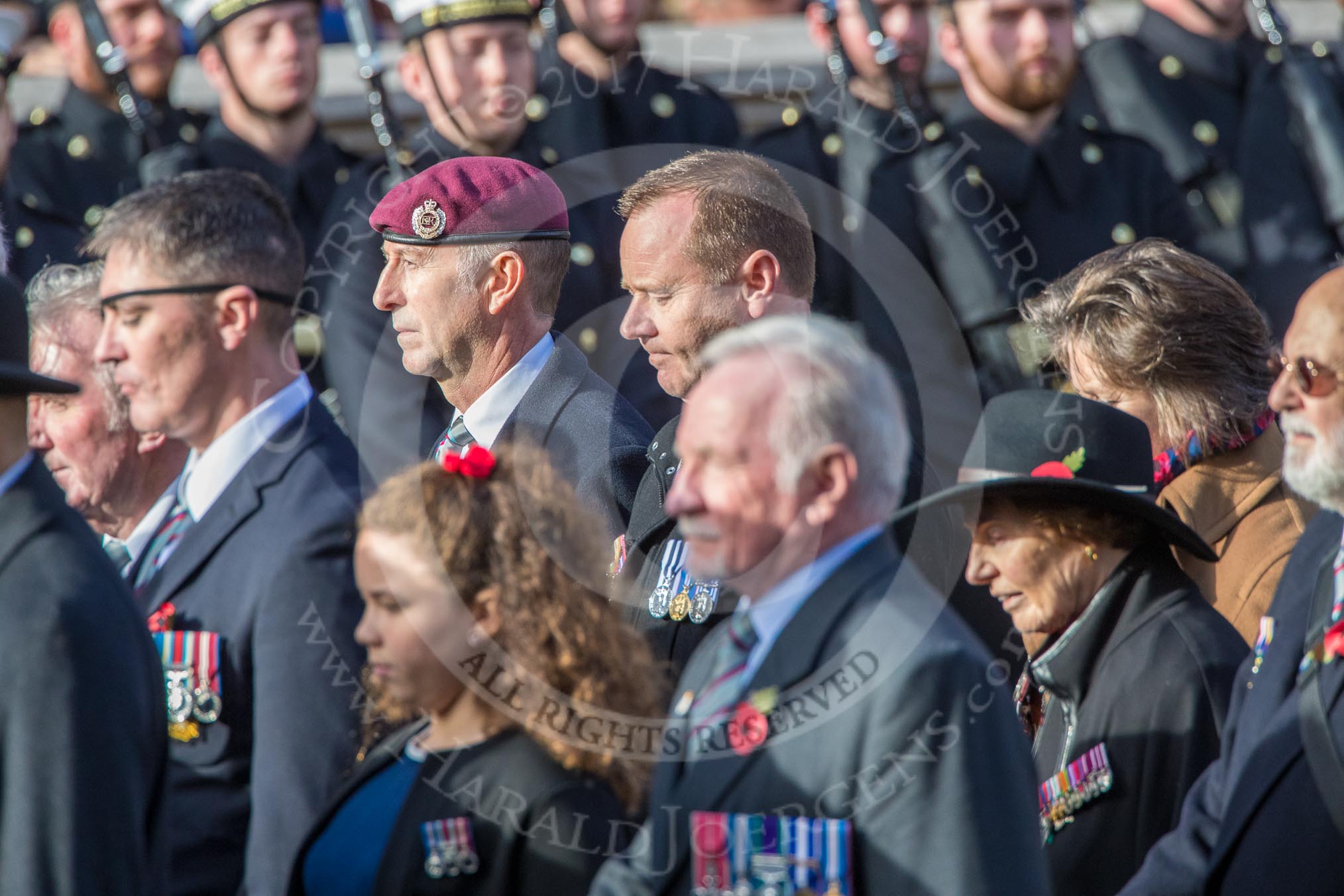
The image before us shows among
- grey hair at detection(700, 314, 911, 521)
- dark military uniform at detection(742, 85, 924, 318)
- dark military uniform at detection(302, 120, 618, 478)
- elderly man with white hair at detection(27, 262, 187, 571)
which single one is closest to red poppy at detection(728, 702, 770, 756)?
grey hair at detection(700, 314, 911, 521)

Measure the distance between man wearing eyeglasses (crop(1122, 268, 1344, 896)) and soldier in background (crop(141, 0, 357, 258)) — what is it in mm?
3997

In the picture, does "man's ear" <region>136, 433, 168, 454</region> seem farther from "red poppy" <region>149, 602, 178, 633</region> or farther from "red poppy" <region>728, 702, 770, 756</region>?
"red poppy" <region>728, 702, 770, 756</region>

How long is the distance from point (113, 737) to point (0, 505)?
1.40 ft

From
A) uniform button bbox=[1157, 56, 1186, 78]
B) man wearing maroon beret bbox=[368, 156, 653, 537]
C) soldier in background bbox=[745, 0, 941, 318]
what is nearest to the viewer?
man wearing maroon beret bbox=[368, 156, 653, 537]

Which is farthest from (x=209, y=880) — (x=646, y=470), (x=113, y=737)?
(x=646, y=470)

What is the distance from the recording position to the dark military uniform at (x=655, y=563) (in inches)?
146

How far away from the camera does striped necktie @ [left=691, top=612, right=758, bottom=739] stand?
9.07 ft

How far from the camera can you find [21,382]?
306cm

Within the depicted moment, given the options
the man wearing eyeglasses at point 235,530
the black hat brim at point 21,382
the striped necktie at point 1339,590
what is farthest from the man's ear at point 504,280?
the striped necktie at point 1339,590

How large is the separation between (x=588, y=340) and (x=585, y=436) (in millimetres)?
2103

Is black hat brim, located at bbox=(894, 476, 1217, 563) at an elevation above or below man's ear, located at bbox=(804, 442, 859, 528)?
below

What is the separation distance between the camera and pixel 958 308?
247 inches

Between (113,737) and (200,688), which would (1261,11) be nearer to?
(200,688)

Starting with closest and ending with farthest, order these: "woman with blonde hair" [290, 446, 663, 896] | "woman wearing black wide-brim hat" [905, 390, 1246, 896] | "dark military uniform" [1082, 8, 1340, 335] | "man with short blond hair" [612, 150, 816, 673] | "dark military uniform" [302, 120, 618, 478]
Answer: "woman with blonde hair" [290, 446, 663, 896]
"woman wearing black wide-brim hat" [905, 390, 1246, 896]
"man with short blond hair" [612, 150, 816, 673]
"dark military uniform" [302, 120, 618, 478]
"dark military uniform" [1082, 8, 1340, 335]
